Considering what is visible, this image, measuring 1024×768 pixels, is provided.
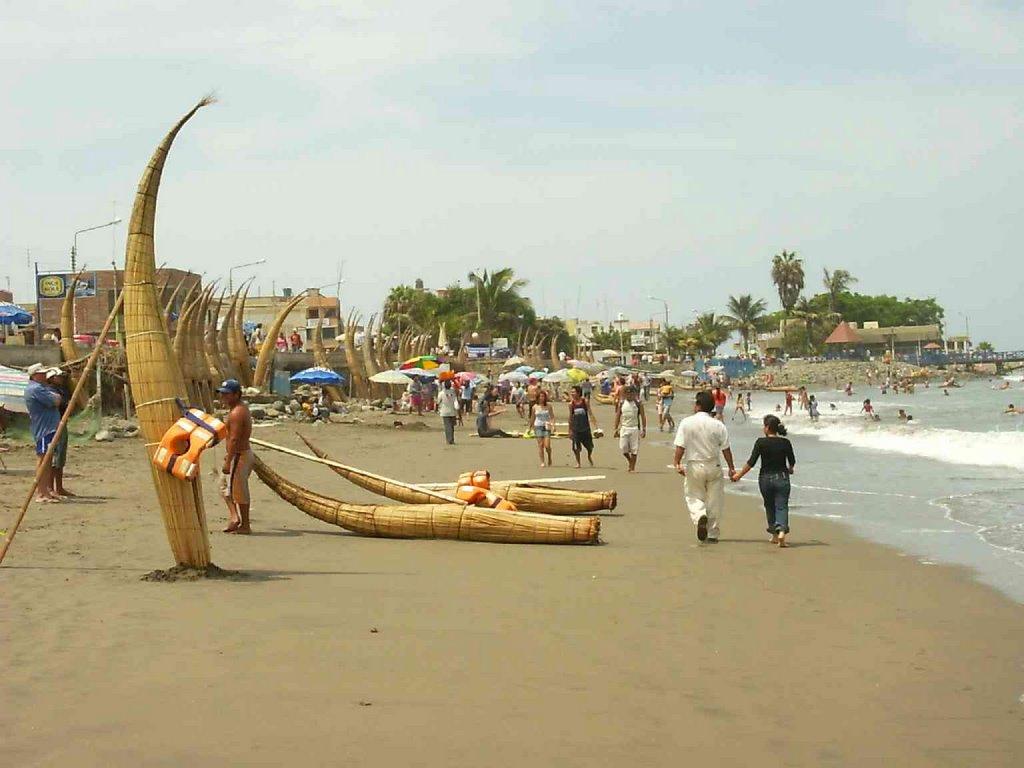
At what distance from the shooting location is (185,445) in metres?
7.73

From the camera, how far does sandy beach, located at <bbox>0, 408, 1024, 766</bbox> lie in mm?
4680

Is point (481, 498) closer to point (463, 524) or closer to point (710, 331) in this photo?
point (463, 524)

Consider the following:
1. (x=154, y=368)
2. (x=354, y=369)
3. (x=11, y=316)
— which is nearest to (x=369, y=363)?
(x=354, y=369)

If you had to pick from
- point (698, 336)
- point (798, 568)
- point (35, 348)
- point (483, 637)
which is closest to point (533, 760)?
point (483, 637)

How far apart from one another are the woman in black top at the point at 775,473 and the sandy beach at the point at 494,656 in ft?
1.34

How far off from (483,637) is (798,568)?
157 inches

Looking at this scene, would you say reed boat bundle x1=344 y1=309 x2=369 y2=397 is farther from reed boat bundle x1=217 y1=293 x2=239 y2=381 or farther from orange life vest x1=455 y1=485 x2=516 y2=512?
orange life vest x1=455 y1=485 x2=516 y2=512

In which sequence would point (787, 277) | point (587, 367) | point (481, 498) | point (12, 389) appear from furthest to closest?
point (787, 277) → point (587, 367) → point (12, 389) → point (481, 498)

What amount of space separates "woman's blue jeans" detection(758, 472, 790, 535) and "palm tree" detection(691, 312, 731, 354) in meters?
115

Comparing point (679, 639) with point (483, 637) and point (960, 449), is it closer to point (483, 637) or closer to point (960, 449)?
point (483, 637)

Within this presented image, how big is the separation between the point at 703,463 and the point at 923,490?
7.87m

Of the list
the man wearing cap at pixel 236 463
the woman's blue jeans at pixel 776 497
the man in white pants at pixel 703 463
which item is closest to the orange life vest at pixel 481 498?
the man in white pants at pixel 703 463

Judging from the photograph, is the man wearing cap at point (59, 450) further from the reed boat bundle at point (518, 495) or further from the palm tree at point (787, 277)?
the palm tree at point (787, 277)

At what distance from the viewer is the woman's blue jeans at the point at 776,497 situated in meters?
10.5
